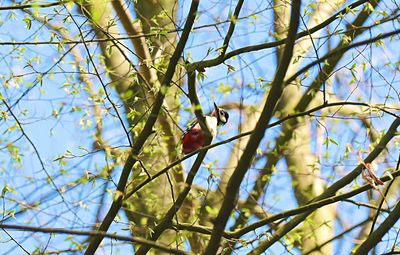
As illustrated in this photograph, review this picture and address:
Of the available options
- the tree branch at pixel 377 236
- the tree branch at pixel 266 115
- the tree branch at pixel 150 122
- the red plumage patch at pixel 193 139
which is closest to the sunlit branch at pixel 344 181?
the tree branch at pixel 377 236

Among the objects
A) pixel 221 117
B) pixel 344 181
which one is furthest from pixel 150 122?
pixel 221 117

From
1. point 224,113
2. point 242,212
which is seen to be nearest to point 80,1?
point 224,113

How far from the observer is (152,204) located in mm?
5031

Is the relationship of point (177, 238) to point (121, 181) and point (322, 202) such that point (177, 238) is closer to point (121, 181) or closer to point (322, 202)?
point (121, 181)

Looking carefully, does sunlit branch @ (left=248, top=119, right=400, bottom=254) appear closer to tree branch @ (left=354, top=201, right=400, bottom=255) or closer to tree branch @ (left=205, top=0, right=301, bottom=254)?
tree branch @ (left=354, top=201, right=400, bottom=255)

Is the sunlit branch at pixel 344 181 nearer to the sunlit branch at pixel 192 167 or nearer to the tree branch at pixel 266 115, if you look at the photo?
the sunlit branch at pixel 192 167

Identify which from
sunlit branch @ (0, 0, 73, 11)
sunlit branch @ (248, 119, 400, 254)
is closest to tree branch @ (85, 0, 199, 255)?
sunlit branch @ (0, 0, 73, 11)

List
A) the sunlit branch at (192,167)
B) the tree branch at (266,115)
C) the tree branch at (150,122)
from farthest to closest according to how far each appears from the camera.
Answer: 1. the sunlit branch at (192,167)
2. the tree branch at (150,122)
3. the tree branch at (266,115)

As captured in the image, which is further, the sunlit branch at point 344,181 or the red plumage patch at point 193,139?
the red plumage patch at point 193,139

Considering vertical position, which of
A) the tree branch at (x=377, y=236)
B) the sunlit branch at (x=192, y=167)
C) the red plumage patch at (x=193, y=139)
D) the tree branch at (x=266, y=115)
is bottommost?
the tree branch at (x=266, y=115)

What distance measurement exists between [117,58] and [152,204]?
1.00 m

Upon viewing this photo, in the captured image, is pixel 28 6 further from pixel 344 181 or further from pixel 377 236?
pixel 377 236

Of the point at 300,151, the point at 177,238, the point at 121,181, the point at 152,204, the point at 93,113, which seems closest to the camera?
the point at 121,181

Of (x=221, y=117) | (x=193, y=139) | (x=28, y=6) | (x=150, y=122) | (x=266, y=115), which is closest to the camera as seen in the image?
(x=266, y=115)
